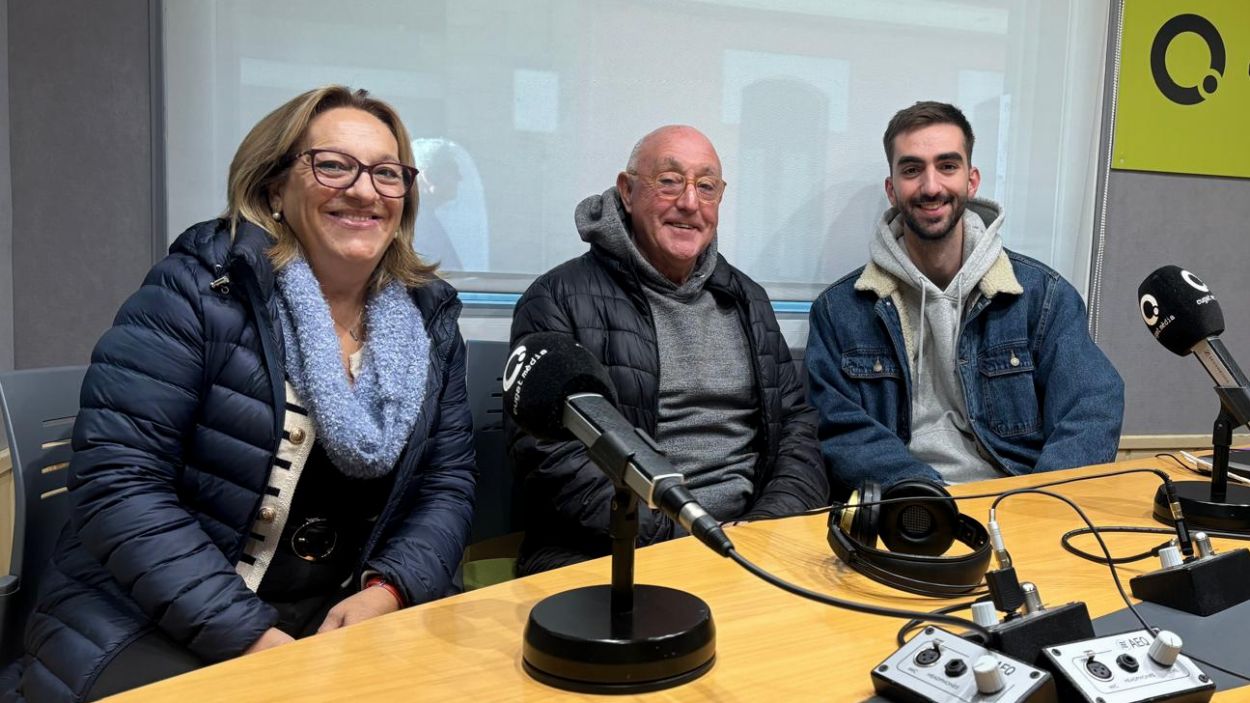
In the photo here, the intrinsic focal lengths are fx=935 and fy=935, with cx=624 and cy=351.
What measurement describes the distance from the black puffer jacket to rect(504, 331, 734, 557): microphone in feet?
3.03

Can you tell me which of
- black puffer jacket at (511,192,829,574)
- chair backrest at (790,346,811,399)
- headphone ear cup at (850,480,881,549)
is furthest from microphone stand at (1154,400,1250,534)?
chair backrest at (790,346,811,399)

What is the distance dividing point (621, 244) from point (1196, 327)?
47.1 inches

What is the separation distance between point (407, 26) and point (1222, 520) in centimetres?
211

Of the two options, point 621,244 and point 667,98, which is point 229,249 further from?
point 667,98

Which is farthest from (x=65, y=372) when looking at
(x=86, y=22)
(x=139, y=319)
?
(x=86, y=22)

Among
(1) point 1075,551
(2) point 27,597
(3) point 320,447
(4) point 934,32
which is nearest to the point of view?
(1) point 1075,551

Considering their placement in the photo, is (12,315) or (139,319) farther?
(12,315)

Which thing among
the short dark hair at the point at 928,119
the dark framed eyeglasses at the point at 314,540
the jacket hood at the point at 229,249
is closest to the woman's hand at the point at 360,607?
the dark framed eyeglasses at the point at 314,540

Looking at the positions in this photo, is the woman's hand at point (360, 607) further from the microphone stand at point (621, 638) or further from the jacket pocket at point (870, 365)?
the jacket pocket at point (870, 365)

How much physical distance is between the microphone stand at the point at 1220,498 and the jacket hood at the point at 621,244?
44.0 inches

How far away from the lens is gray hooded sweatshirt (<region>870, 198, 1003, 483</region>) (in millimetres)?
2523

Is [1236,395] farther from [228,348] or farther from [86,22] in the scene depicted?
[86,22]

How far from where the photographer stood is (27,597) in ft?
5.03

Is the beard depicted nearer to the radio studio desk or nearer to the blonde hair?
the radio studio desk
